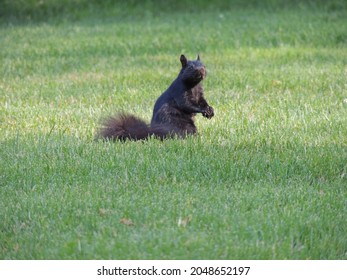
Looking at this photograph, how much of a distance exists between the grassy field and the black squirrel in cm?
23

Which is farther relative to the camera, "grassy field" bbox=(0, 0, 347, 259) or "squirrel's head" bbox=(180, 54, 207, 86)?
"squirrel's head" bbox=(180, 54, 207, 86)

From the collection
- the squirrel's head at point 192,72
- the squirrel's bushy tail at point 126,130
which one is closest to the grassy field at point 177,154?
the squirrel's bushy tail at point 126,130

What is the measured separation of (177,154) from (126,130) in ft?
2.34

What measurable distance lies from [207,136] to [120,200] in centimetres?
216

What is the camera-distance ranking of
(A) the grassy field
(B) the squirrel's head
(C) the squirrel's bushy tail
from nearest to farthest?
(A) the grassy field < (C) the squirrel's bushy tail < (B) the squirrel's head

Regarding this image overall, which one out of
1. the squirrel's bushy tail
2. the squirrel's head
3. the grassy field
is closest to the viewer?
the grassy field

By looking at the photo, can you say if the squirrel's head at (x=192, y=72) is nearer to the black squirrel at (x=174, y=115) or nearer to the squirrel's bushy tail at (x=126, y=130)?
the black squirrel at (x=174, y=115)

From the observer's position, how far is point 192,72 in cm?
769

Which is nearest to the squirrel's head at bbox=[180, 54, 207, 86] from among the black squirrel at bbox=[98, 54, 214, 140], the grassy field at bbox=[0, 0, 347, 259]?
the black squirrel at bbox=[98, 54, 214, 140]

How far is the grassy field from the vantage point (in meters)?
5.12

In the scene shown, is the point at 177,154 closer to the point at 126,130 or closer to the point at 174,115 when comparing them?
the point at 126,130

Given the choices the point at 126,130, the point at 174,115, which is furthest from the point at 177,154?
the point at 174,115

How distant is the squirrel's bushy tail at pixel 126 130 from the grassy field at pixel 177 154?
0.71 feet

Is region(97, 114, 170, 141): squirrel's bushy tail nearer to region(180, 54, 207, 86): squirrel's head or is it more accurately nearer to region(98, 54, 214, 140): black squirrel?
region(98, 54, 214, 140): black squirrel
